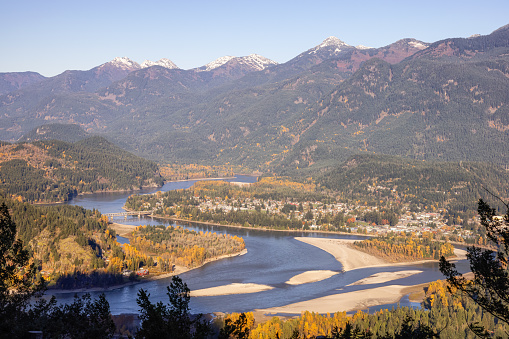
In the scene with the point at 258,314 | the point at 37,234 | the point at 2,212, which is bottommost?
the point at 258,314

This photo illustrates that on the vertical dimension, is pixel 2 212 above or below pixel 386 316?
above

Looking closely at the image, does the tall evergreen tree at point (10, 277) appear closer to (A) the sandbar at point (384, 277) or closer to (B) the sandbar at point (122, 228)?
(A) the sandbar at point (384, 277)

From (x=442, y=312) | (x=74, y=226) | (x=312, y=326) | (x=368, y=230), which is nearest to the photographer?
(x=312, y=326)

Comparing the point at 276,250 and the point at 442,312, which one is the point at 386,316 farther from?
the point at 276,250

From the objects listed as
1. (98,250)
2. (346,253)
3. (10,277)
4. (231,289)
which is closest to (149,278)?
(98,250)

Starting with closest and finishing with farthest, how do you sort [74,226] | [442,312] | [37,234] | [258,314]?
[442,312] < [258,314] < [37,234] < [74,226]

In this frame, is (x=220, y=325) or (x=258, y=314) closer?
(x=220, y=325)

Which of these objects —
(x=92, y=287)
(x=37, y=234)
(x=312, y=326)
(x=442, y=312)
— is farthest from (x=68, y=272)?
(x=442, y=312)

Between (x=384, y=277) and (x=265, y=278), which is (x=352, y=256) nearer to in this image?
(x=384, y=277)
